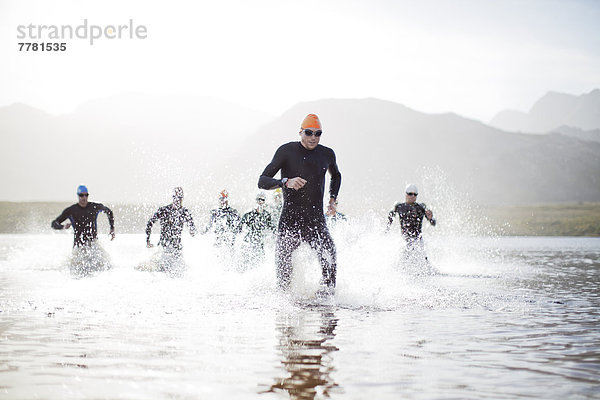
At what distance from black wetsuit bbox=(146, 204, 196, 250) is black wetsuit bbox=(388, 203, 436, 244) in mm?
4386

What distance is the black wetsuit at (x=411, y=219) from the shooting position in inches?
577

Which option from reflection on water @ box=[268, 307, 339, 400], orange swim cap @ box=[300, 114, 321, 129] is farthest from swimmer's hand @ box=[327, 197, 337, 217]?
reflection on water @ box=[268, 307, 339, 400]

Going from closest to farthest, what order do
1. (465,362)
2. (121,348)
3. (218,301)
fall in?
(465,362)
(121,348)
(218,301)

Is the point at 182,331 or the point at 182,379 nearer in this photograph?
the point at 182,379

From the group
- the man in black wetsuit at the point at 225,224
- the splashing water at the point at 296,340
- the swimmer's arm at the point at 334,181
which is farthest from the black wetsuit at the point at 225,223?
the swimmer's arm at the point at 334,181

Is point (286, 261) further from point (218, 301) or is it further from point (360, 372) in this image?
point (360, 372)

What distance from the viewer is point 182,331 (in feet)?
19.7

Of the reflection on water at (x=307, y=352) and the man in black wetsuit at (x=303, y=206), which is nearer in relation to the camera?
the reflection on water at (x=307, y=352)

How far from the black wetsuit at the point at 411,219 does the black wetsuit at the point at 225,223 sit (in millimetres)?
3454

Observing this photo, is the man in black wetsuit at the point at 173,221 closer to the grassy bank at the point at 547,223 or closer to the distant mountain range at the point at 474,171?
the grassy bank at the point at 547,223

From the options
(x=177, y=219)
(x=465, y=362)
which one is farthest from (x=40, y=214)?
(x=465, y=362)

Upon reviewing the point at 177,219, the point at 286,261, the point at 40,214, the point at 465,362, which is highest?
the point at 40,214

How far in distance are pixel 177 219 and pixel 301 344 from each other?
30.2ft

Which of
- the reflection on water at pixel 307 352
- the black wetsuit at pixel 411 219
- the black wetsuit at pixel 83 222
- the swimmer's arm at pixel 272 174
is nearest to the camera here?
the reflection on water at pixel 307 352
